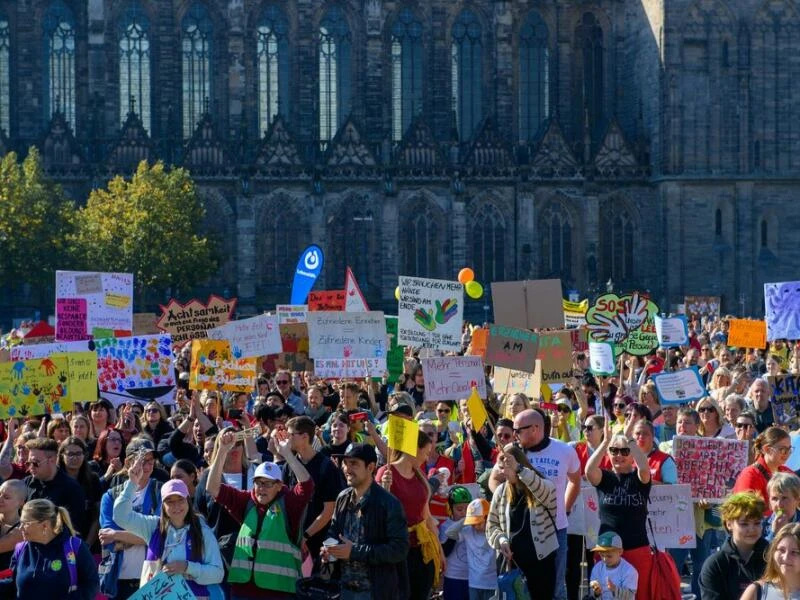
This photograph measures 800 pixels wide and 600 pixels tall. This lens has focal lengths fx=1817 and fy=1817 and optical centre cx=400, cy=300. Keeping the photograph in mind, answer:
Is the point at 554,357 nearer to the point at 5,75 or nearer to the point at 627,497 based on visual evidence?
the point at 627,497

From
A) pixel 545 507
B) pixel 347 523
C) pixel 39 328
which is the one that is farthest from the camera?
pixel 39 328

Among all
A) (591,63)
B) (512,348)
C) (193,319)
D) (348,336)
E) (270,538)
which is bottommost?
(270,538)

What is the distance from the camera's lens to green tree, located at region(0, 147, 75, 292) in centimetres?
5106

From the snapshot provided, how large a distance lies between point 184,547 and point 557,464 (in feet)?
9.65

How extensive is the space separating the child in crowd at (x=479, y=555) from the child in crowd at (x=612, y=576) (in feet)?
3.38

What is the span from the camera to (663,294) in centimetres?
5806

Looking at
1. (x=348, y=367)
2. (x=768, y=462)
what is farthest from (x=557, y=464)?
(x=348, y=367)

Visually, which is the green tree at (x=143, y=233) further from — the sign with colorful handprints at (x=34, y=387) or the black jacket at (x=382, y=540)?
the black jacket at (x=382, y=540)

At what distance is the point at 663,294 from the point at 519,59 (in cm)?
948

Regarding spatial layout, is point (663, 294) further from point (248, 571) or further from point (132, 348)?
point (248, 571)

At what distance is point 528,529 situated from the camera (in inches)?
473

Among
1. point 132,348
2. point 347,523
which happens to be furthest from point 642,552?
point 132,348

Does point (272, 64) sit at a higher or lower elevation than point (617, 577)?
higher

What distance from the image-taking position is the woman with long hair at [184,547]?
1056 centimetres
